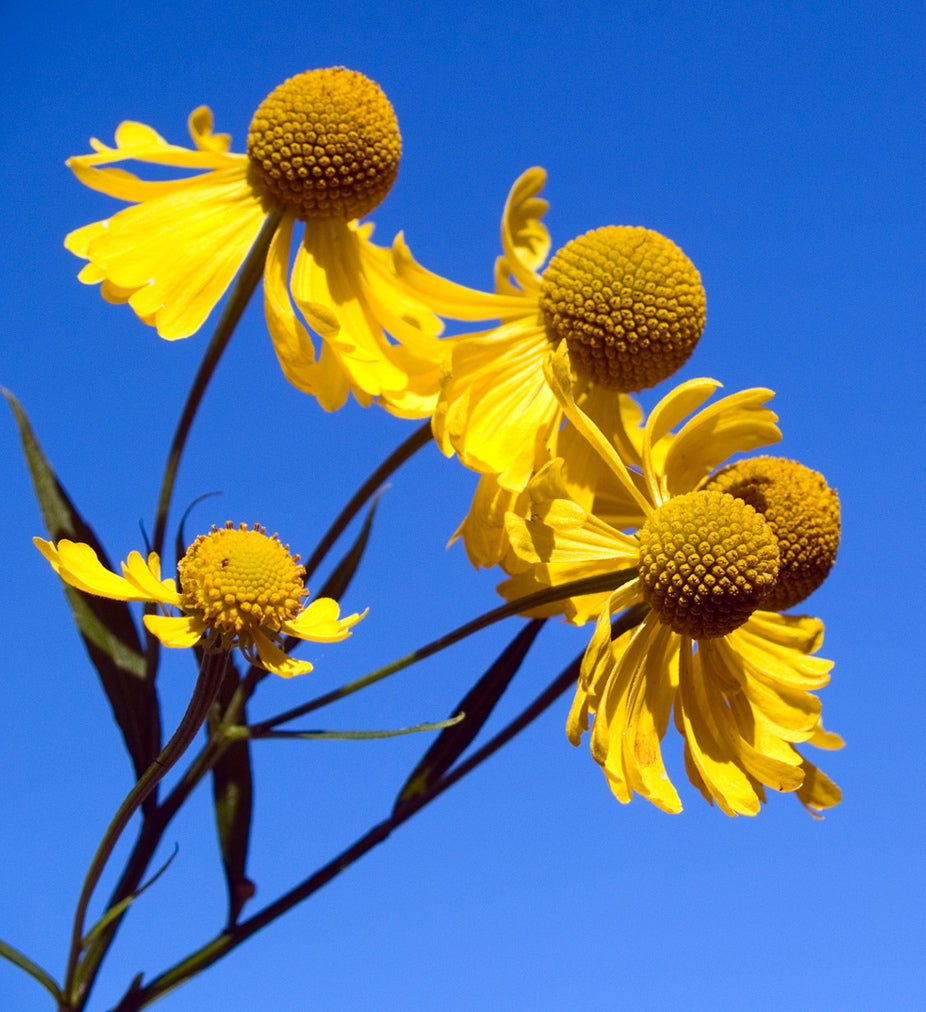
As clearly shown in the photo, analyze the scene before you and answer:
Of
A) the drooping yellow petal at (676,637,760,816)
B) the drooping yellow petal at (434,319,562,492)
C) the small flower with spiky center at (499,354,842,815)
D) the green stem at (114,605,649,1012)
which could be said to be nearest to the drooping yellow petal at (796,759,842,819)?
the small flower with spiky center at (499,354,842,815)

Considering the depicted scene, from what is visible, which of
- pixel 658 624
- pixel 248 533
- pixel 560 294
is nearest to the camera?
pixel 248 533

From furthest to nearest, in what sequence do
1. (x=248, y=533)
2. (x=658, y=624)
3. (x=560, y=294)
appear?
(x=560, y=294)
(x=658, y=624)
(x=248, y=533)

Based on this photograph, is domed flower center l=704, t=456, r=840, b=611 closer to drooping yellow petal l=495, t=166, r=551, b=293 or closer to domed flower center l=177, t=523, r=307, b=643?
drooping yellow petal l=495, t=166, r=551, b=293

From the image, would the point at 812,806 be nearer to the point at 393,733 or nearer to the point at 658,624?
the point at 658,624

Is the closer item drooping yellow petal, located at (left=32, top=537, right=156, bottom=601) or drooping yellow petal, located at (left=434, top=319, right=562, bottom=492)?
drooping yellow petal, located at (left=32, top=537, right=156, bottom=601)

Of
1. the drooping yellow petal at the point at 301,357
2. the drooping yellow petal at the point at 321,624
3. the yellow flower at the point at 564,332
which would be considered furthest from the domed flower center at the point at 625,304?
the drooping yellow petal at the point at 321,624

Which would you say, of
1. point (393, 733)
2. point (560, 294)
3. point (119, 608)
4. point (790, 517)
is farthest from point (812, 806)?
point (119, 608)

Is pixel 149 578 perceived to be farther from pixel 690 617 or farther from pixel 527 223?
pixel 527 223
